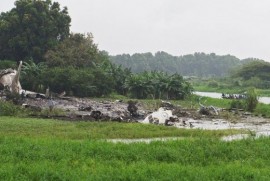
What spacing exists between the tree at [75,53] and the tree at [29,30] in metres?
1.67

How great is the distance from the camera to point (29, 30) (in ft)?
159

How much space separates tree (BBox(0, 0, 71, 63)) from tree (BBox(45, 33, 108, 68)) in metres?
1.67

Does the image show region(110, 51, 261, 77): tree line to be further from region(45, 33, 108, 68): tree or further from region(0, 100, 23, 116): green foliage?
region(0, 100, 23, 116): green foliage

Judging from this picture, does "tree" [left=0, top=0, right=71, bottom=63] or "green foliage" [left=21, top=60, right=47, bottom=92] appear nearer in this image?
"green foliage" [left=21, top=60, right=47, bottom=92]

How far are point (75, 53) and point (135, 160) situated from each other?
121 feet

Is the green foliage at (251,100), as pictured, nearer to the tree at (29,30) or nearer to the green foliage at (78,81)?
the green foliage at (78,81)

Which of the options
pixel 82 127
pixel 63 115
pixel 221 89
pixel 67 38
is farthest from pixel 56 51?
pixel 221 89

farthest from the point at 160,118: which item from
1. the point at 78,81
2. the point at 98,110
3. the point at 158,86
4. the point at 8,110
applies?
the point at 158,86

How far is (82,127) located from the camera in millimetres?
20719

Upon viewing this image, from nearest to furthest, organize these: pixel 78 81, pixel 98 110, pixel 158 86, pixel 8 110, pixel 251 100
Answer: pixel 8 110 → pixel 98 110 → pixel 251 100 → pixel 78 81 → pixel 158 86

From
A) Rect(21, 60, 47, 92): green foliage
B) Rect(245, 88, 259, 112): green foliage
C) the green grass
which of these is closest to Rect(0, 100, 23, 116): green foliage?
the green grass

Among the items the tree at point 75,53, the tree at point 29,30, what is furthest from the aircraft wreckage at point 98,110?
the tree at point 29,30

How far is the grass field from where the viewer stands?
10.9m

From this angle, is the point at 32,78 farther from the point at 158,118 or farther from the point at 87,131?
the point at 87,131
